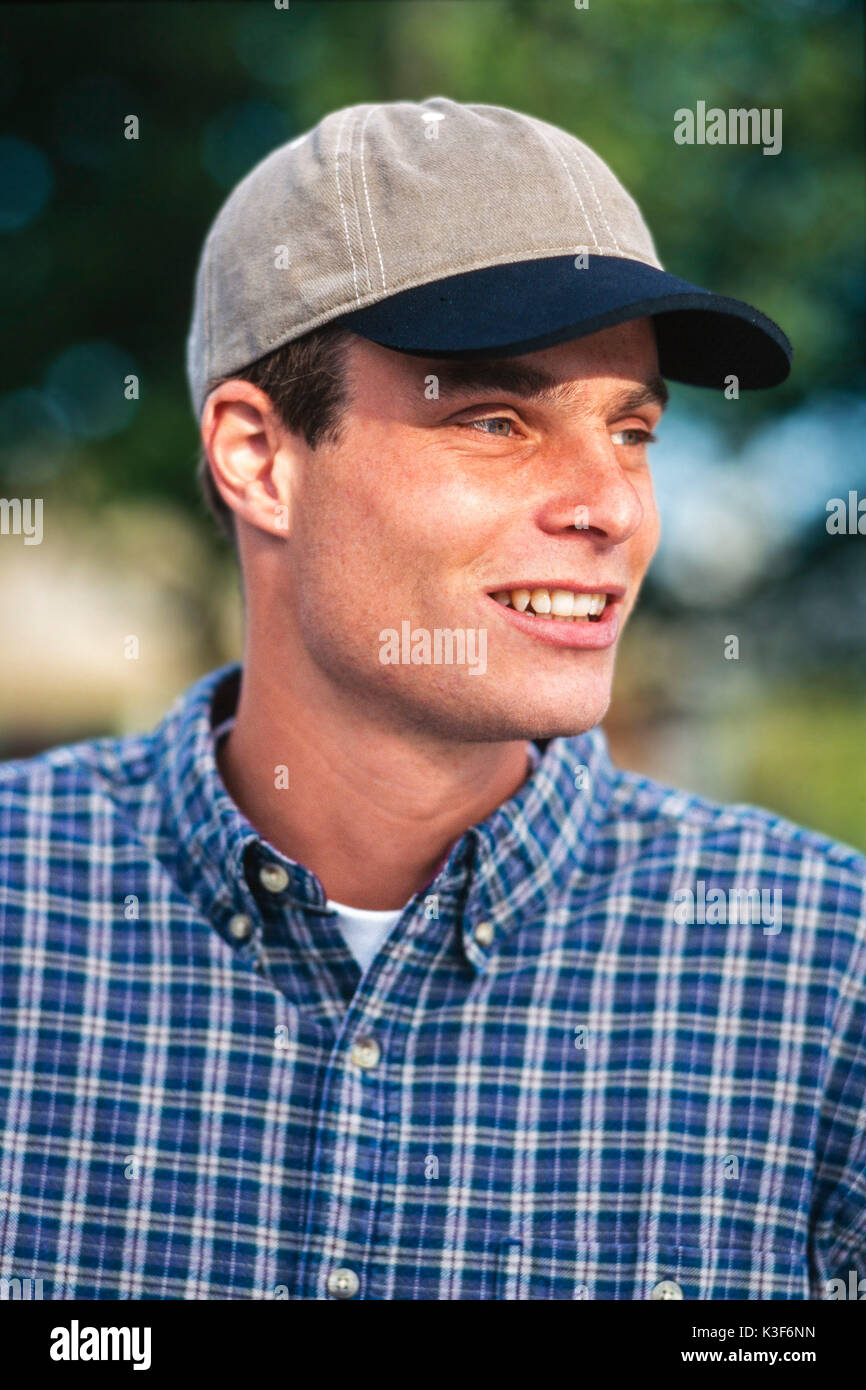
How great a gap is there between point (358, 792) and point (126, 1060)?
57cm

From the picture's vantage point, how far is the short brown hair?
2.31 metres

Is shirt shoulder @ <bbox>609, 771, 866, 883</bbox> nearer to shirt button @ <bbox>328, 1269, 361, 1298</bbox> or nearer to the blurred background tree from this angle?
Answer: shirt button @ <bbox>328, 1269, 361, 1298</bbox>

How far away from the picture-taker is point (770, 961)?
2.28 m

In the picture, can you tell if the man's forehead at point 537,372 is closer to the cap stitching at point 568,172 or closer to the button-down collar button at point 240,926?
the cap stitching at point 568,172

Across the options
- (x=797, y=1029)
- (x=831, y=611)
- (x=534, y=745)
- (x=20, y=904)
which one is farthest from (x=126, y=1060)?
(x=831, y=611)

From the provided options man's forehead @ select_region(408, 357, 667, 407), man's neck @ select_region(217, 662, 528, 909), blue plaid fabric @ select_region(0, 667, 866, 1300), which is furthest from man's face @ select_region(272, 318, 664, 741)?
blue plaid fabric @ select_region(0, 667, 866, 1300)

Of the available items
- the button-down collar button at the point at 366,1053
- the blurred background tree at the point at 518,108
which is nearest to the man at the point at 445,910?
the button-down collar button at the point at 366,1053

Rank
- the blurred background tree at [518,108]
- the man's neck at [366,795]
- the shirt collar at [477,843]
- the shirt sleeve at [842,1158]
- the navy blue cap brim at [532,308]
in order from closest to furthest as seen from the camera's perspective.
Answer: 1. the navy blue cap brim at [532,308]
2. the shirt sleeve at [842,1158]
3. the shirt collar at [477,843]
4. the man's neck at [366,795]
5. the blurred background tree at [518,108]

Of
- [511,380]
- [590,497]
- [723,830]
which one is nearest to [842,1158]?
[723,830]

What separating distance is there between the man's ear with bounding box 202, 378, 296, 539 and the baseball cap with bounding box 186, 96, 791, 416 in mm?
63

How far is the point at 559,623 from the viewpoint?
2.22m

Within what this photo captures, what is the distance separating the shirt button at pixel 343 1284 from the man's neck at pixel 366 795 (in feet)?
1.94

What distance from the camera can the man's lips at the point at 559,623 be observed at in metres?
2.19

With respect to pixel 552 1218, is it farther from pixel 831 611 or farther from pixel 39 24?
pixel 39 24
